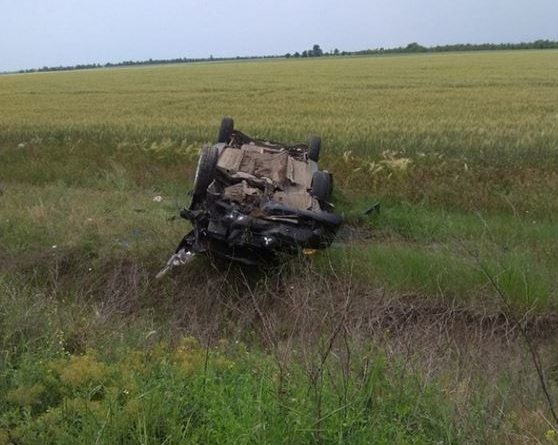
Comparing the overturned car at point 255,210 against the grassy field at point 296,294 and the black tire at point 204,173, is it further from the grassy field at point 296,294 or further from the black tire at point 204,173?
the grassy field at point 296,294

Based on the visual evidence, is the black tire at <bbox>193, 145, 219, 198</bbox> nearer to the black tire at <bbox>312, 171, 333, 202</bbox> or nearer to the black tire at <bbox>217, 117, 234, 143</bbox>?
the black tire at <bbox>312, 171, 333, 202</bbox>

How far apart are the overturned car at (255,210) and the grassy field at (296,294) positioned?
392 millimetres

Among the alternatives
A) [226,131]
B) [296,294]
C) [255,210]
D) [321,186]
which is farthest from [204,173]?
[226,131]

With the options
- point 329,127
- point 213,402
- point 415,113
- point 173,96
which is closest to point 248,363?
point 213,402

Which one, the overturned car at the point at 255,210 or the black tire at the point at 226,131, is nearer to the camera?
the overturned car at the point at 255,210

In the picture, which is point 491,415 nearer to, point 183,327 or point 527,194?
point 183,327

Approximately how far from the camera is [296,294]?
6.05 meters

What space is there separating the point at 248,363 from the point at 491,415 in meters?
1.38

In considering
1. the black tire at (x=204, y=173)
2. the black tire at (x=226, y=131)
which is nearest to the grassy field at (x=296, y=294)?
the black tire at (x=204, y=173)

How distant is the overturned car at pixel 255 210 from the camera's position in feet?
19.1

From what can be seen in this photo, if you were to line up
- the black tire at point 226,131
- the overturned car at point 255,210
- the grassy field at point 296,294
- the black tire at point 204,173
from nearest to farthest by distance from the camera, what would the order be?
1. the grassy field at point 296,294
2. the overturned car at point 255,210
3. the black tire at point 204,173
4. the black tire at point 226,131

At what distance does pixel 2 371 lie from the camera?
358 centimetres

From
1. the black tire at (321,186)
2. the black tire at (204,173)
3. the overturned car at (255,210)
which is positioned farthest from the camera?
the black tire at (321,186)

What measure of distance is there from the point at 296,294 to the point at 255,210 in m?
0.85
